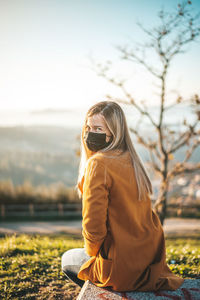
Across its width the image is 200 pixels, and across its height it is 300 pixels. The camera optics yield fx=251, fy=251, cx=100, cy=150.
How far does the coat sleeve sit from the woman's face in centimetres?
33

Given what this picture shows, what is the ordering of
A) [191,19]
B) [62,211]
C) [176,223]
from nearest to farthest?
[191,19]
[176,223]
[62,211]

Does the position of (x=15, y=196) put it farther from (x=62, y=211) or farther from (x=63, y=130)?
(x=63, y=130)

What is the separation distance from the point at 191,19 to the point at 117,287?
645 cm

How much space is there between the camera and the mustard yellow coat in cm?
187

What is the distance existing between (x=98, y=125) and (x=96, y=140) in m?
0.13

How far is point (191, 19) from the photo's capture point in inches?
247

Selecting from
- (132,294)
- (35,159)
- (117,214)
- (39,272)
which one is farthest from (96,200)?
(35,159)

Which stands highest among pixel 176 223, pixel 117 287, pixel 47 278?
pixel 117 287

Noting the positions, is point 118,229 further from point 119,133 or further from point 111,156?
point 119,133

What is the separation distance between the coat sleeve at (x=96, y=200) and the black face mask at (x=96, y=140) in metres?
0.28

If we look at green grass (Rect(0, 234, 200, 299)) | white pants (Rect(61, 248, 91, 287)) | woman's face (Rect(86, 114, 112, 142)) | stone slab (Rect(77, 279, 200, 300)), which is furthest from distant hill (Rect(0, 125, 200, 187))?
woman's face (Rect(86, 114, 112, 142))

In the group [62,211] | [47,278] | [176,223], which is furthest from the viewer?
[62,211]

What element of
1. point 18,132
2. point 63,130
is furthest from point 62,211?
point 63,130

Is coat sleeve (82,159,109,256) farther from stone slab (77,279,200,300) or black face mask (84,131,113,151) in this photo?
stone slab (77,279,200,300)
